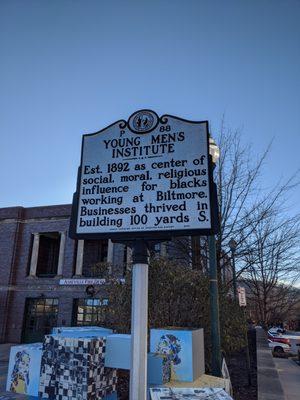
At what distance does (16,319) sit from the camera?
25500 millimetres

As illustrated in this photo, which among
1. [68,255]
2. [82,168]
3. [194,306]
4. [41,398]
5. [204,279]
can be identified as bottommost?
[41,398]

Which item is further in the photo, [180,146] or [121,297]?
[121,297]

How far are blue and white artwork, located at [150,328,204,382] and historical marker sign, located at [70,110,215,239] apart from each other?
2185 mm

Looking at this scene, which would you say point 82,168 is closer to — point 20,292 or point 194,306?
point 194,306

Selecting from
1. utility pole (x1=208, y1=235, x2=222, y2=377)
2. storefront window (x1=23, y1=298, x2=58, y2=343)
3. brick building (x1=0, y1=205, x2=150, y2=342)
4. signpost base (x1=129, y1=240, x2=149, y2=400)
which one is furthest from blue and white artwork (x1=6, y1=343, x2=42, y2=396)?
storefront window (x1=23, y1=298, x2=58, y2=343)

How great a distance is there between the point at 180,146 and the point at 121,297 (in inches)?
230

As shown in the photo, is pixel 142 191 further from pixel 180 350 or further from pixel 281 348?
pixel 281 348

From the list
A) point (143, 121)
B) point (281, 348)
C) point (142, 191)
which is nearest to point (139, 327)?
point (142, 191)

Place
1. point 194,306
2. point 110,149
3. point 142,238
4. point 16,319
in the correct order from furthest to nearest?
1. point 16,319
2. point 194,306
3. point 110,149
4. point 142,238

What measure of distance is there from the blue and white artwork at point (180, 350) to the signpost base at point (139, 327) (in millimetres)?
1570

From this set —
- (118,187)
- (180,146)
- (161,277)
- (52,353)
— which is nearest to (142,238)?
(118,187)

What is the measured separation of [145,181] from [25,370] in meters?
2.62

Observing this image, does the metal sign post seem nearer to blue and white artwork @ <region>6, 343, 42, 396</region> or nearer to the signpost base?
the signpost base

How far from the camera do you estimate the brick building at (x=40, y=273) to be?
2489 centimetres
